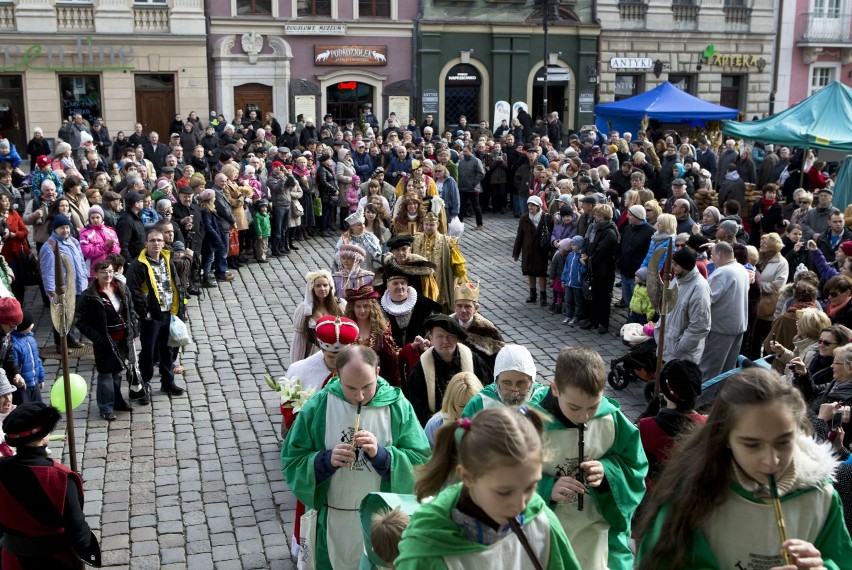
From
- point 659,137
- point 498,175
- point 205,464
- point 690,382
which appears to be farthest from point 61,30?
point 690,382

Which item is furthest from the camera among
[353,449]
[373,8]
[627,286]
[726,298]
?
[373,8]

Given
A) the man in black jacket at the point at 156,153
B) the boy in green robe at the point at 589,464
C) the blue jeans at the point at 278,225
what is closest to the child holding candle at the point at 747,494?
the boy in green robe at the point at 589,464

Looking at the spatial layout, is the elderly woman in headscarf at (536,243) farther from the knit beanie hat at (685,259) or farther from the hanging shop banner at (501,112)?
the hanging shop banner at (501,112)

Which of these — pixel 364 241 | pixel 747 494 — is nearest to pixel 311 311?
→ pixel 364 241

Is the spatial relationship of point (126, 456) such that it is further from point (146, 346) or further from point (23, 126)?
point (23, 126)

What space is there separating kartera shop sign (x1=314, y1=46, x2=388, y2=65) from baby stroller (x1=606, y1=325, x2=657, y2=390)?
22.4 meters

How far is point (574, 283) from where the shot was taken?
1300 centimetres

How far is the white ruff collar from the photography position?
28.2 ft

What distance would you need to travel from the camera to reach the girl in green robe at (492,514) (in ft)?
9.59

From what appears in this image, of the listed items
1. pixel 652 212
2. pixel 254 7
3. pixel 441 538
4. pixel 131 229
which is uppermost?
pixel 254 7

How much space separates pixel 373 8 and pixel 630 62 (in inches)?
371

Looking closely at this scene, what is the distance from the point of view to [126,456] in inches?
341

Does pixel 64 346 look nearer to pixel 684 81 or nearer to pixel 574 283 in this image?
pixel 574 283

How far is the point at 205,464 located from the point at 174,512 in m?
0.98
